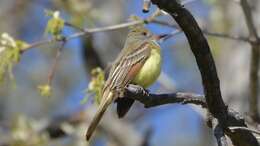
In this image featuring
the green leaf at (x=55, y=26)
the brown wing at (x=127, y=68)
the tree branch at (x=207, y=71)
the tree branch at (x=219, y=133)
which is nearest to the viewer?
the tree branch at (x=207, y=71)

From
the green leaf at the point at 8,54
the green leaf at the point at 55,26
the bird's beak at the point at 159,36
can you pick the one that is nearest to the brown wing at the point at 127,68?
the bird's beak at the point at 159,36

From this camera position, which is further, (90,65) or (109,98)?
(90,65)

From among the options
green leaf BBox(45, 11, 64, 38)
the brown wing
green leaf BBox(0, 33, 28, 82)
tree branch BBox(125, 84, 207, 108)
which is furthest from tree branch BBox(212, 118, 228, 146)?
green leaf BBox(0, 33, 28, 82)

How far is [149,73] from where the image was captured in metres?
4.64

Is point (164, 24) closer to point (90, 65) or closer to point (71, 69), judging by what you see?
point (90, 65)

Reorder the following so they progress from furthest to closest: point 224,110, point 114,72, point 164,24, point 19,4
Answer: point 19,4
point 164,24
point 114,72
point 224,110

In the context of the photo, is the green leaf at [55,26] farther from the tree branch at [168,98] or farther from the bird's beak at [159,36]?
the tree branch at [168,98]

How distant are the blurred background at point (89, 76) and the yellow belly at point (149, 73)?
15.7 inches

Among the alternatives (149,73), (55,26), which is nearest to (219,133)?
(149,73)

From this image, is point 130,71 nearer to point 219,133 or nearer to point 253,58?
point 253,58

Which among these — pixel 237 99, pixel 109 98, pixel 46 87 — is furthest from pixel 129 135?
pixel 109 98

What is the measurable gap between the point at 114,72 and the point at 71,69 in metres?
6.88

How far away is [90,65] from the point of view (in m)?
7.36

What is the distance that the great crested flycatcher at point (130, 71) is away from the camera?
4.27m
